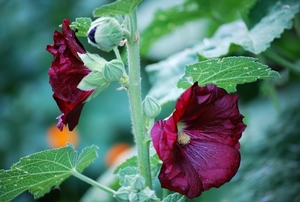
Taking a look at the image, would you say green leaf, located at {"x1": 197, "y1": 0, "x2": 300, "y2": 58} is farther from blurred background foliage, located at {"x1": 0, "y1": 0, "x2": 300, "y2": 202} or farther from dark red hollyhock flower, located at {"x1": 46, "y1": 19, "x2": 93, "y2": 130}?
dark red hollyhock flower, located at {"x1": 46, "y1": 19, "x2": 93, "y2": 130}

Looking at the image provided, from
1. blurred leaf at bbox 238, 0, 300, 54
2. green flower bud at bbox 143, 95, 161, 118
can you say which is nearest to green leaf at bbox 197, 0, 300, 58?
blurred leaf at bbox 238, 0, 300, 54

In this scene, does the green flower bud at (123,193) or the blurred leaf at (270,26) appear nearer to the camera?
the green flower bud at (123,193)

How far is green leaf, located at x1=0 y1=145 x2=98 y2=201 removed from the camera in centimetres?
88

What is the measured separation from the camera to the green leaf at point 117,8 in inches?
29.9

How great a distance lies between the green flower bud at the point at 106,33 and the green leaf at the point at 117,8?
0.06ft

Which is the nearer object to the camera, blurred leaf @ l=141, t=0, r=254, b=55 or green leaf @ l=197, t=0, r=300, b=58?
green leaf @ l=197, t=0, r=300, b=58

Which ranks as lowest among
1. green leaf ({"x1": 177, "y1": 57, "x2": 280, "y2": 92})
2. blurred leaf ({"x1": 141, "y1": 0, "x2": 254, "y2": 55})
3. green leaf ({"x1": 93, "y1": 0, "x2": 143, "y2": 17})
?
blurred leaf ({"x1": 141, "y1": 0, "x2": 254, "y2": 55})

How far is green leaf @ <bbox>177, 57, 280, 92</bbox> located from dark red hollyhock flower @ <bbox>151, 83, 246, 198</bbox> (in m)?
0.04

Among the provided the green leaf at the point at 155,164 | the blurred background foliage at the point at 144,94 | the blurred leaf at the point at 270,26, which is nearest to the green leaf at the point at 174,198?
the green leaf at the point at 155,164

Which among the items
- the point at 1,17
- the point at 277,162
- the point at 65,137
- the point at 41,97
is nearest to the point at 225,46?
the point at 277,162

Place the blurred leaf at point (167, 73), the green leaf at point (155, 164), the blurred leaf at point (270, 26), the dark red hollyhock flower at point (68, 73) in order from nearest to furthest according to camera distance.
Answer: the dark red hollyhock flower at point (68, 73) < the green leaf at point (155, 164) < the blurred leaf at point (270, 26) < the blurred leaf at point (167, 73)

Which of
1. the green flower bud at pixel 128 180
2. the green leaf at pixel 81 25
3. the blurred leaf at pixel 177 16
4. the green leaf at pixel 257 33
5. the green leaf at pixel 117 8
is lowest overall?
the blurred leaf at pixel 177 16

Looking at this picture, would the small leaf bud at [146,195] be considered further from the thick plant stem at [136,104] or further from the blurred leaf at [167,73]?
the blurred leaf at [167,73]

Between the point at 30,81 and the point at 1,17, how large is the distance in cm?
31
